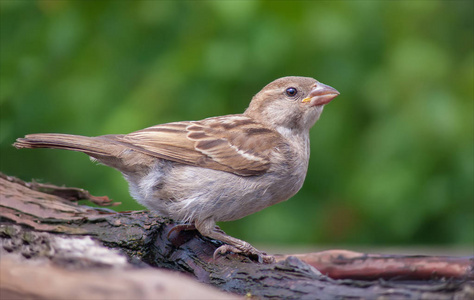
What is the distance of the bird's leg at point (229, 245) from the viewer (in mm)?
2851

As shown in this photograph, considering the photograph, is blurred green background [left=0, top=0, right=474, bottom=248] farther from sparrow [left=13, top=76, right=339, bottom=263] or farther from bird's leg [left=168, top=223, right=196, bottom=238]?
bird's leg [left=168, top=223, right=196, bottom=238]

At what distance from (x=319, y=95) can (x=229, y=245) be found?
3.77 ft

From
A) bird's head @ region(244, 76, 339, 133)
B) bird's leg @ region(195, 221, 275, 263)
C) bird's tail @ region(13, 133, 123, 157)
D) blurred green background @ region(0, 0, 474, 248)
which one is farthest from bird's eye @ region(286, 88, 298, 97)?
bird's tail @ region(13, 133, 123, 157)

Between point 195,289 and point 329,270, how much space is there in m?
1.29

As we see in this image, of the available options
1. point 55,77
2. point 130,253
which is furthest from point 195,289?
point 55,77

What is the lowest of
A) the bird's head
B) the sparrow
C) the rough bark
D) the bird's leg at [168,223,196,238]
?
the rough bark

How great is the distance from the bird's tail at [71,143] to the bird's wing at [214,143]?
72 mm

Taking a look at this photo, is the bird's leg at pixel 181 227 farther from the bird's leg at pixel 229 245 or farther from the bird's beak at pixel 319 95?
the bird's beak at pixel 319 95

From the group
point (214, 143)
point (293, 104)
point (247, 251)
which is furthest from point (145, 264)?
point (293, 104)

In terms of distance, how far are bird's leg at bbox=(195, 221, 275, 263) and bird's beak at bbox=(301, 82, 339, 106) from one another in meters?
0.94

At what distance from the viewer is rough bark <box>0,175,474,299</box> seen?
1688 millimetres

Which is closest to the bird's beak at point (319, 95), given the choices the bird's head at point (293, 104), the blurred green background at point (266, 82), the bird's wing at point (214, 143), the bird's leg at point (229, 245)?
the bird's head at point (293, 104)

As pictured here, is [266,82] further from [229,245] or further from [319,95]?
[229,245]

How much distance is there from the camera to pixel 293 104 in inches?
147
